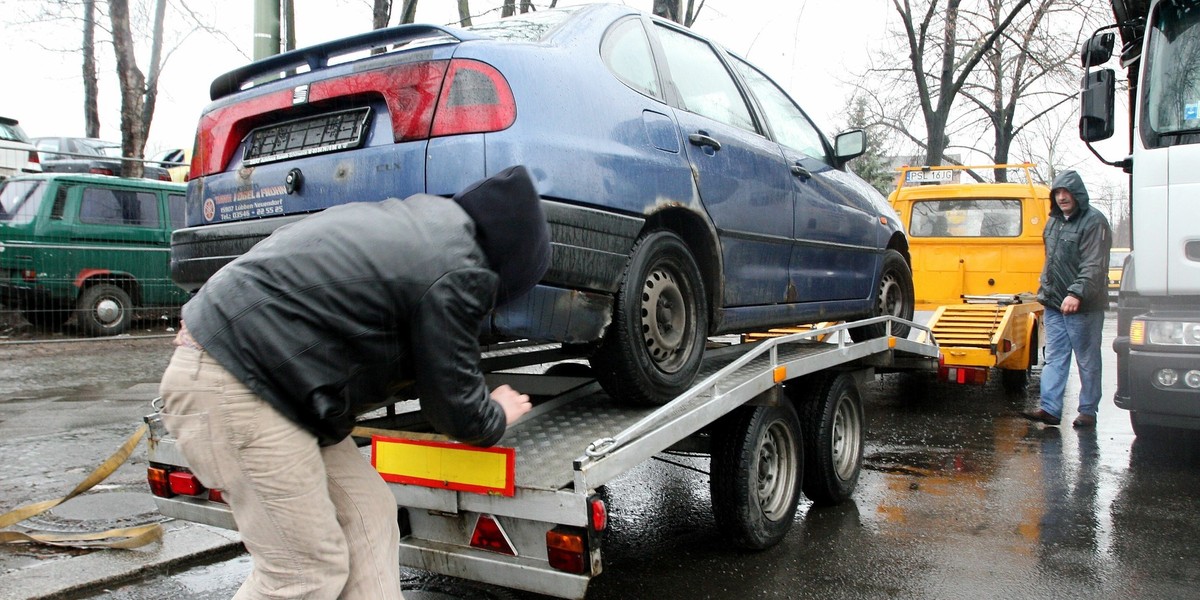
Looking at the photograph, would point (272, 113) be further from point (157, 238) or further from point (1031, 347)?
point (157, 238)

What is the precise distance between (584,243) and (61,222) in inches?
404

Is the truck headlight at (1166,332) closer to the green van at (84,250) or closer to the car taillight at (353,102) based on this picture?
the car taillight at (353,102)

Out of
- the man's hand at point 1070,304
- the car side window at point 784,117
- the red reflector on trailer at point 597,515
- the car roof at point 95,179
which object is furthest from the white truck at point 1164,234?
the car roof at point 95,179

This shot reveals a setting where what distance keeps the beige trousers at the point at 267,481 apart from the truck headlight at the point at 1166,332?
485 cm

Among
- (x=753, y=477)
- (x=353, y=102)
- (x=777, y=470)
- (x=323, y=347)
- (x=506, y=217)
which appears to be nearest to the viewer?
(x=323, y=347)

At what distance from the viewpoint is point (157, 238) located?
38.8 feet

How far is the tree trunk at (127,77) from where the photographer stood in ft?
50.3

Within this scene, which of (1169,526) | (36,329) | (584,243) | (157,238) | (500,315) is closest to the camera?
(500,315)

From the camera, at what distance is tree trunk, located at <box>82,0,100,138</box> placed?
1659cm

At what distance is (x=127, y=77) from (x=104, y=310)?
6.36 metres

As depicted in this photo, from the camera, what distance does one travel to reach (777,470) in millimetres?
4133

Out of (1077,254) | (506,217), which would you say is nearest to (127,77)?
(1077,254)

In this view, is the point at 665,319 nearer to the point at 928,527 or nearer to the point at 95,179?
the point at 928,527

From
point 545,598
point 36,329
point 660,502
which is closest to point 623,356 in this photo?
point 545,598
